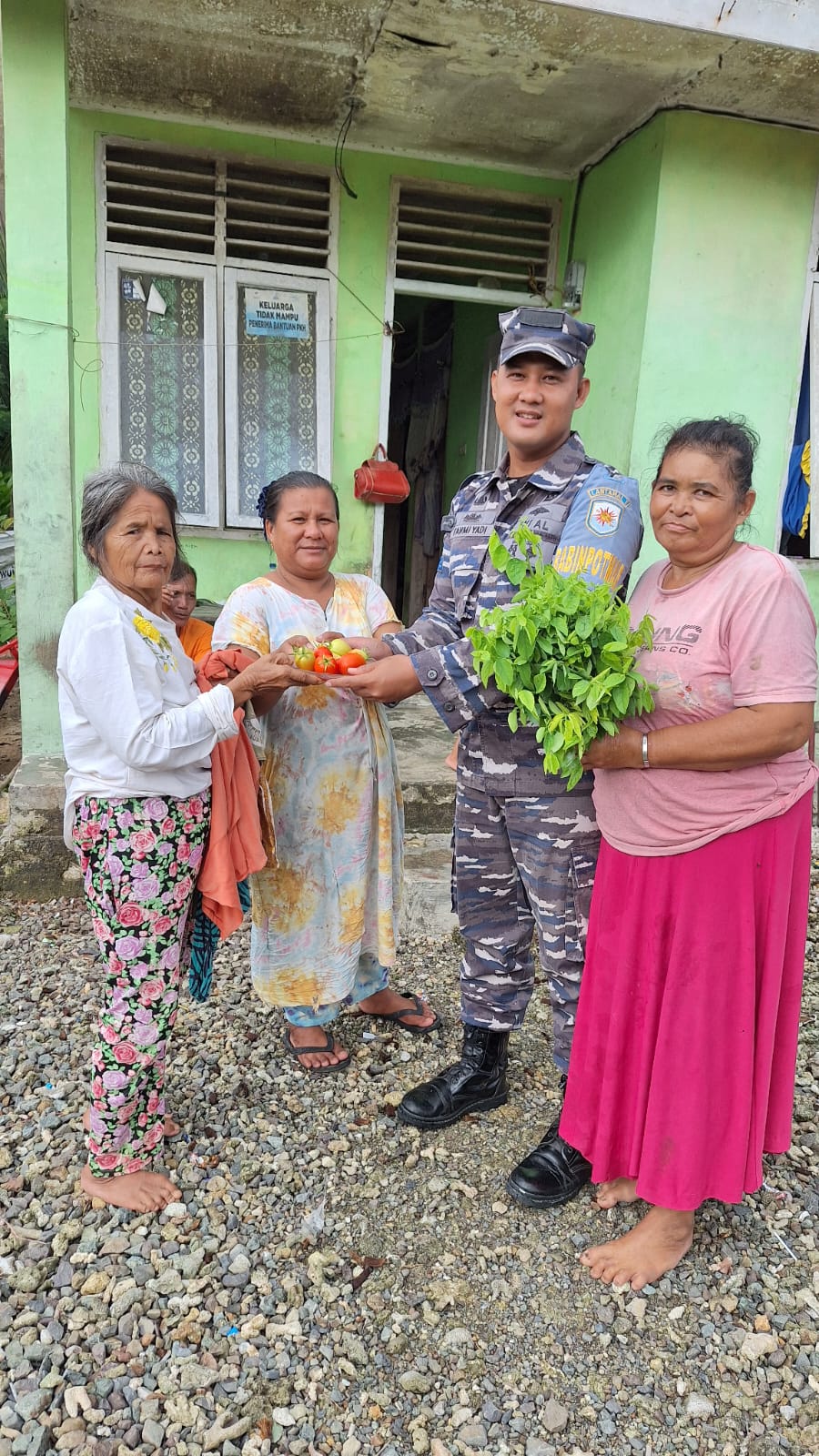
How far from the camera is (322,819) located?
2.73 meters

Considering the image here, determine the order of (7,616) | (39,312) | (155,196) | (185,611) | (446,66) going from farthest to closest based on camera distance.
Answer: (7,616), (155,196), (446,66), (39,312), (185,611)

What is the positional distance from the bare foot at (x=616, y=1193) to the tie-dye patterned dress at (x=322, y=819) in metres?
A: 0.93

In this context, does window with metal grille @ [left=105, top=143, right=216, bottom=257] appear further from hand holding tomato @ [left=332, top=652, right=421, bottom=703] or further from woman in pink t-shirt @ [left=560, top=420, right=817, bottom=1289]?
woman in pink t-shirt @ [left=560, top=420, right=817, bottom=1289]

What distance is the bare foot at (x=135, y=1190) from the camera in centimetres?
228

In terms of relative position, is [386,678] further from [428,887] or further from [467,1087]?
[428,887]

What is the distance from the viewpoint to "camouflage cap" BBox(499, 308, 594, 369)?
2.12 metres

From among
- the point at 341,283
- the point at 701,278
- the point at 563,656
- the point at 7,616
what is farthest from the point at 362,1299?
the point at 7,616

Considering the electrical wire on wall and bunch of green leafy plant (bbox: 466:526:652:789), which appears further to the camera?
the electrical wire on wall

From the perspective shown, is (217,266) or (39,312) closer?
(39,312)

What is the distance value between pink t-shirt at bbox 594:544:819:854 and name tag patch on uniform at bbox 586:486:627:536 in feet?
0.51

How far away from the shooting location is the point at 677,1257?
2129 mm

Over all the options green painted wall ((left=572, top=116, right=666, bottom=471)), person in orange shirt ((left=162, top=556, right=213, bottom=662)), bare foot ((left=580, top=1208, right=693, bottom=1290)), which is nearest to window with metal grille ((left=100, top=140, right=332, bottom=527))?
green painted wall ((left=572, top=116, right=666, bottom=471))

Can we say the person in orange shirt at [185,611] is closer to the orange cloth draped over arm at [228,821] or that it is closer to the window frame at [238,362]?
the orange cloth draped over arm at [228,821]

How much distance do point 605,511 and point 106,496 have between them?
117 cm
